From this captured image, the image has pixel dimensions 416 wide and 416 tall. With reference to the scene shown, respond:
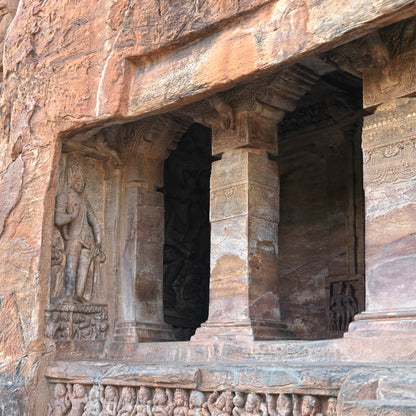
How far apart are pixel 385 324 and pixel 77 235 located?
3874 millimetres

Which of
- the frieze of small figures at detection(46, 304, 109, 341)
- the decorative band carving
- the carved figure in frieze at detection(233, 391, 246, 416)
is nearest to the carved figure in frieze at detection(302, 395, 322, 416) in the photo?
the carved figure in frieze at detection(233, 391, 246, 416)

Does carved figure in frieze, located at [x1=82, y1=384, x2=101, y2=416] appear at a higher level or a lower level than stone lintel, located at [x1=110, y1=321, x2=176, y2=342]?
lower

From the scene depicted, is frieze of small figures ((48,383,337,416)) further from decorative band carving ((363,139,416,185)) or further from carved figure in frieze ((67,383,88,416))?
decorative band carving ((363,139,416,185))

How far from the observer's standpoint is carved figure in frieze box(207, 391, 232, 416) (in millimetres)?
5379

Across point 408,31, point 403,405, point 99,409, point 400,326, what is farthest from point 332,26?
point 99,409

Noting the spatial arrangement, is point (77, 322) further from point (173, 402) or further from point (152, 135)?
point (152, 135)

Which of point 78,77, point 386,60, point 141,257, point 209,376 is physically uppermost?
point 78,77

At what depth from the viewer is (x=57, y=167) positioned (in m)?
7.38

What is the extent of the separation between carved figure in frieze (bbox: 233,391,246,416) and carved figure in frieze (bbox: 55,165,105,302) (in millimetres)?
2915

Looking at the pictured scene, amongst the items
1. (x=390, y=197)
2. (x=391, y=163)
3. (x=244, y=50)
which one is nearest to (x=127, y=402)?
(x=390, y=197)

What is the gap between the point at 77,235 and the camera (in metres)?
7.75

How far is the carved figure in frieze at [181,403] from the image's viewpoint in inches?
225

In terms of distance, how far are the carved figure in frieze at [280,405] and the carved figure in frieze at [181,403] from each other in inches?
34.2

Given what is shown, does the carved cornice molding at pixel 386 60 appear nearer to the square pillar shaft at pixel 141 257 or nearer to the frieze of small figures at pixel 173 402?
the frieze of small figures at pixel 173 402
